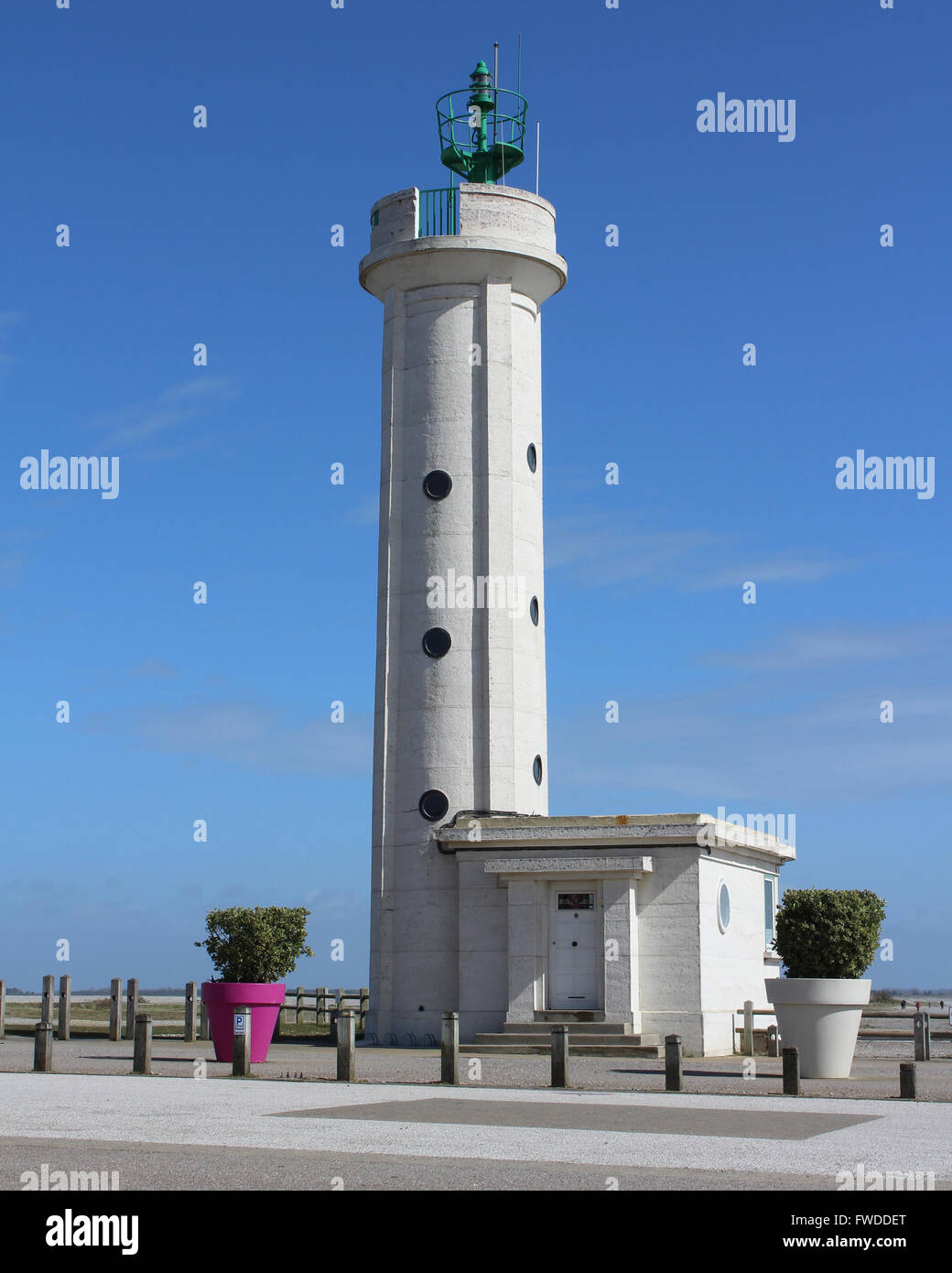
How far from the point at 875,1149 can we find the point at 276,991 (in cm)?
1475

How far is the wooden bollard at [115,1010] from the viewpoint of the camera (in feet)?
115

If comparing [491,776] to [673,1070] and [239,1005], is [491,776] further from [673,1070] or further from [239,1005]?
[673,1070]

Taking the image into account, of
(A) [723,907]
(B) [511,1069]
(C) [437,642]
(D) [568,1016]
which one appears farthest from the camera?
(C) [437,642]

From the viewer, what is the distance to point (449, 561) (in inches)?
1405

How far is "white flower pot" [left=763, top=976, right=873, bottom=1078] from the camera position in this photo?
2305 centimetres

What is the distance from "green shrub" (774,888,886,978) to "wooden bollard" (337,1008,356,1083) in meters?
6.85

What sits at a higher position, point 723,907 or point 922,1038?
point 723,907

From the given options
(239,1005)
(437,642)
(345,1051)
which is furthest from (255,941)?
(437,642)

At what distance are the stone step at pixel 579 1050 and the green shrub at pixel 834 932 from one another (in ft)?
22.3

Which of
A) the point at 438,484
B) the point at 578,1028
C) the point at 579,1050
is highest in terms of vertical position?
the point at 438,484

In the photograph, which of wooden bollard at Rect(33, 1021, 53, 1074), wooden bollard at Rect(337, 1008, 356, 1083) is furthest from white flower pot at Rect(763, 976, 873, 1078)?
wooden bollard at Rect(33, 1021, 53, 1074)

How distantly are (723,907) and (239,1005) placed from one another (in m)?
11.6
